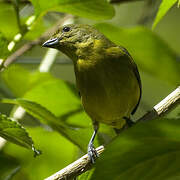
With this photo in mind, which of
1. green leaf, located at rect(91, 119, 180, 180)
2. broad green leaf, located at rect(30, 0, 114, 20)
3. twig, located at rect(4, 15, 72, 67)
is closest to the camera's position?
green leaf, located at rect(91, 119, 180, 180)

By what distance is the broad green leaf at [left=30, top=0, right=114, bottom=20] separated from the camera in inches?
86.9

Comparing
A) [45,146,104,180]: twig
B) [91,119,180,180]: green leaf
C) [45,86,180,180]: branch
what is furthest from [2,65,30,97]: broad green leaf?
[91,119,180,180]: green leaf

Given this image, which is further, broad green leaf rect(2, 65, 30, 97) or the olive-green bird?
broad green leaf rect(2, 65, 30, 97)

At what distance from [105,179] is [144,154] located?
0.46 feet

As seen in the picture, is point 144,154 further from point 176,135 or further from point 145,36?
point 145,36

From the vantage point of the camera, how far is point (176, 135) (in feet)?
4.09

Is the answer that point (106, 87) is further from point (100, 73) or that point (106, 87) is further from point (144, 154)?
point (144, 154)

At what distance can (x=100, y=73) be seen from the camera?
2.83 meters

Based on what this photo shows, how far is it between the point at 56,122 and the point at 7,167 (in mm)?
359

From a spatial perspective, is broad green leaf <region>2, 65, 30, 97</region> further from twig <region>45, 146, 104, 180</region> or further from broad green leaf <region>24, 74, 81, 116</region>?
twig <region>45, 146, 104, 180</region>

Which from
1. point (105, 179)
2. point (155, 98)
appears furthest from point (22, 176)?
point (155, 98)

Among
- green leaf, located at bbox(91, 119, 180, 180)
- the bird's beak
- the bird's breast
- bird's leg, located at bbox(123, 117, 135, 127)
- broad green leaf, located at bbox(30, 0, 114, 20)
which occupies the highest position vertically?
green leaf, located at bbox(91, 119, 180, 180)

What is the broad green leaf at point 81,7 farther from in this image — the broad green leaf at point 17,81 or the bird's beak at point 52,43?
the broad green leaf at point 17,81

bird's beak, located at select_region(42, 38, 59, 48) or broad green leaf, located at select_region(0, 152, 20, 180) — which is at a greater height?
bird's beak, located at select_region(42, 38, 59, 48)
